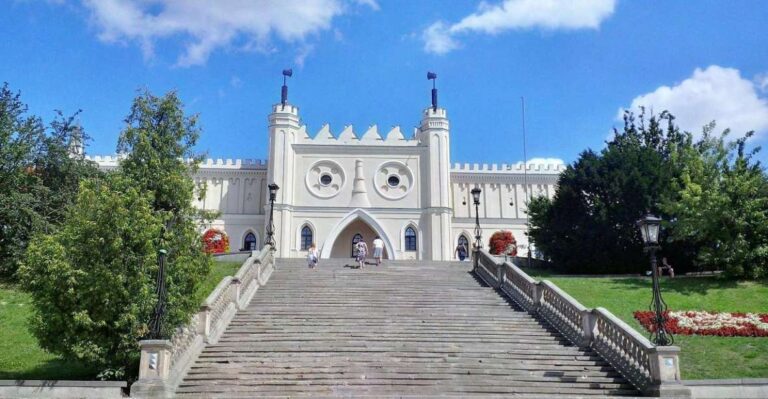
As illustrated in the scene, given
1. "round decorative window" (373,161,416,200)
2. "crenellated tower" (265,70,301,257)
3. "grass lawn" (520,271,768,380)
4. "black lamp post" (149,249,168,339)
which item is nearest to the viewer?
"black lamp post" (149,249,168,339)

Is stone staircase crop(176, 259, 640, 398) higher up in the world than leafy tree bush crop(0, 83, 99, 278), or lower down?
lower down

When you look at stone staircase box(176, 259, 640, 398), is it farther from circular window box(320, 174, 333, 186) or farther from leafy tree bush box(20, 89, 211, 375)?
circular window box(320, 174, 333, 186)

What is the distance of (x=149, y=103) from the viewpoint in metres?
18.7

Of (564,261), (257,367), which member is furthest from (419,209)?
(257,367)

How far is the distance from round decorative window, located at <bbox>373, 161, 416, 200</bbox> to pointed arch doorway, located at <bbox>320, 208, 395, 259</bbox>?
223 centimetres

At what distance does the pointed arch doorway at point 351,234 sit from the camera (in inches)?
1757

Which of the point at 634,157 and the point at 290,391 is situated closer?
the point at 290,391

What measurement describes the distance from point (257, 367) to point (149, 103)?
8.84 m

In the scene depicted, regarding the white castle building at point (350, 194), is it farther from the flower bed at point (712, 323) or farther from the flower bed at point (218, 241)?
the flower bed at point (712, 323)

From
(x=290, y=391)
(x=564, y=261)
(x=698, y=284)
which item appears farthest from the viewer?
(x=564, y=261)

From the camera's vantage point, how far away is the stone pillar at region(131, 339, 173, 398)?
42.2 ft

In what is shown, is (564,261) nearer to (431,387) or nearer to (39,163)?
(431,387)

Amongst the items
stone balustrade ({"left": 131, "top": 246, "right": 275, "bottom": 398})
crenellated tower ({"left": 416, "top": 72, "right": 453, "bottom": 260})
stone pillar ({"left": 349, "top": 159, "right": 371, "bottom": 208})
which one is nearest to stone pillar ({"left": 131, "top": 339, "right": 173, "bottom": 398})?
stone balustrade ({"left": 131, "top": 246, "right": 275, "bottom": 398})

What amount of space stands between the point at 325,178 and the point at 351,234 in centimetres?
451
